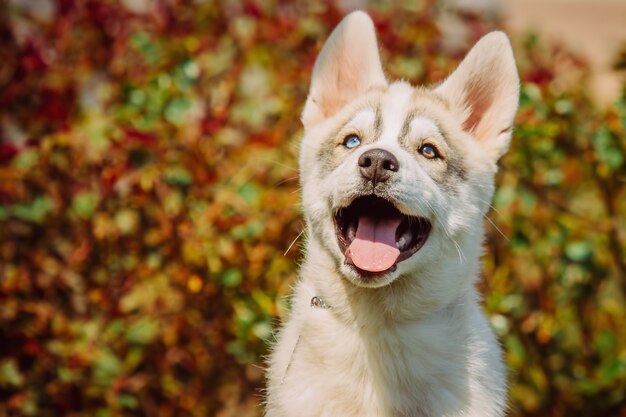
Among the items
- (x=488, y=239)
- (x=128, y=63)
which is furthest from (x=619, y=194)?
(x=128, y=63)

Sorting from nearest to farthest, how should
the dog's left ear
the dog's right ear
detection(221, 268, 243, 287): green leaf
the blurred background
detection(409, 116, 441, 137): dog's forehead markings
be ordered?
detection(409, 116, 441, 137): dog's forehead markings → the dog's left ear → the dog's right ear → detection(221, 268, 243, 287): green leaf → the blurred background

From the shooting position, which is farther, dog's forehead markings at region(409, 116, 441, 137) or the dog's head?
dog's forehead markings at region(409, 116, 441, 137)

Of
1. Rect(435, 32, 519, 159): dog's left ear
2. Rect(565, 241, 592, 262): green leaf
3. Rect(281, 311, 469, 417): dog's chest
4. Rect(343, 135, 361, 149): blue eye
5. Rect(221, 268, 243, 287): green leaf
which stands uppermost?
Rect(435, 32, 519, 159): dog's left ear

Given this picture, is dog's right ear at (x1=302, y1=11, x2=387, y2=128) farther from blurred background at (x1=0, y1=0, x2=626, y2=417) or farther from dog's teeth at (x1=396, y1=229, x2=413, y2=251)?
dog's teeth at (x1=396, y1=229, x2=413, y2=251)

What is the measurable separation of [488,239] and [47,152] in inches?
97.5

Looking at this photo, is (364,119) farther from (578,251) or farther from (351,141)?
(578,251)

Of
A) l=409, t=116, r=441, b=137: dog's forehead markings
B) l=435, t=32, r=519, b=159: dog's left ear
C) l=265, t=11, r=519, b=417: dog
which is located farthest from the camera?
l=435, t=32, r=519, b=159: dog's left ear

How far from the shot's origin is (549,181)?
4.62 metres

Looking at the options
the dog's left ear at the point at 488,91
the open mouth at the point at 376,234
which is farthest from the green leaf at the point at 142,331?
the dog's left ear at the point at 488,91

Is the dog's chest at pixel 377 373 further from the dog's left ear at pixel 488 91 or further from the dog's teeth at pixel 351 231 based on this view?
the dog's left ear at pixel 488 91

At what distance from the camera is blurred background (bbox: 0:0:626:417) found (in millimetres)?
4449

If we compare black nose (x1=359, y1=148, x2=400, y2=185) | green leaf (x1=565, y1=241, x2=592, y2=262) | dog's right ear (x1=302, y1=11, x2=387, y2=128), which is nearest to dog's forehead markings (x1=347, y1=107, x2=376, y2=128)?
dog's right ear (x1=302, y1=11, x2=387, y2=128)

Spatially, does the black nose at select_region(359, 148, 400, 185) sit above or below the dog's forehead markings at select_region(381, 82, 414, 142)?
below

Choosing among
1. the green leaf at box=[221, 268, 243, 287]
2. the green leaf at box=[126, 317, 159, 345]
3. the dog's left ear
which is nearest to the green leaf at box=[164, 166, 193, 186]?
the green leaf at box=[221, 268, 243, 287]
